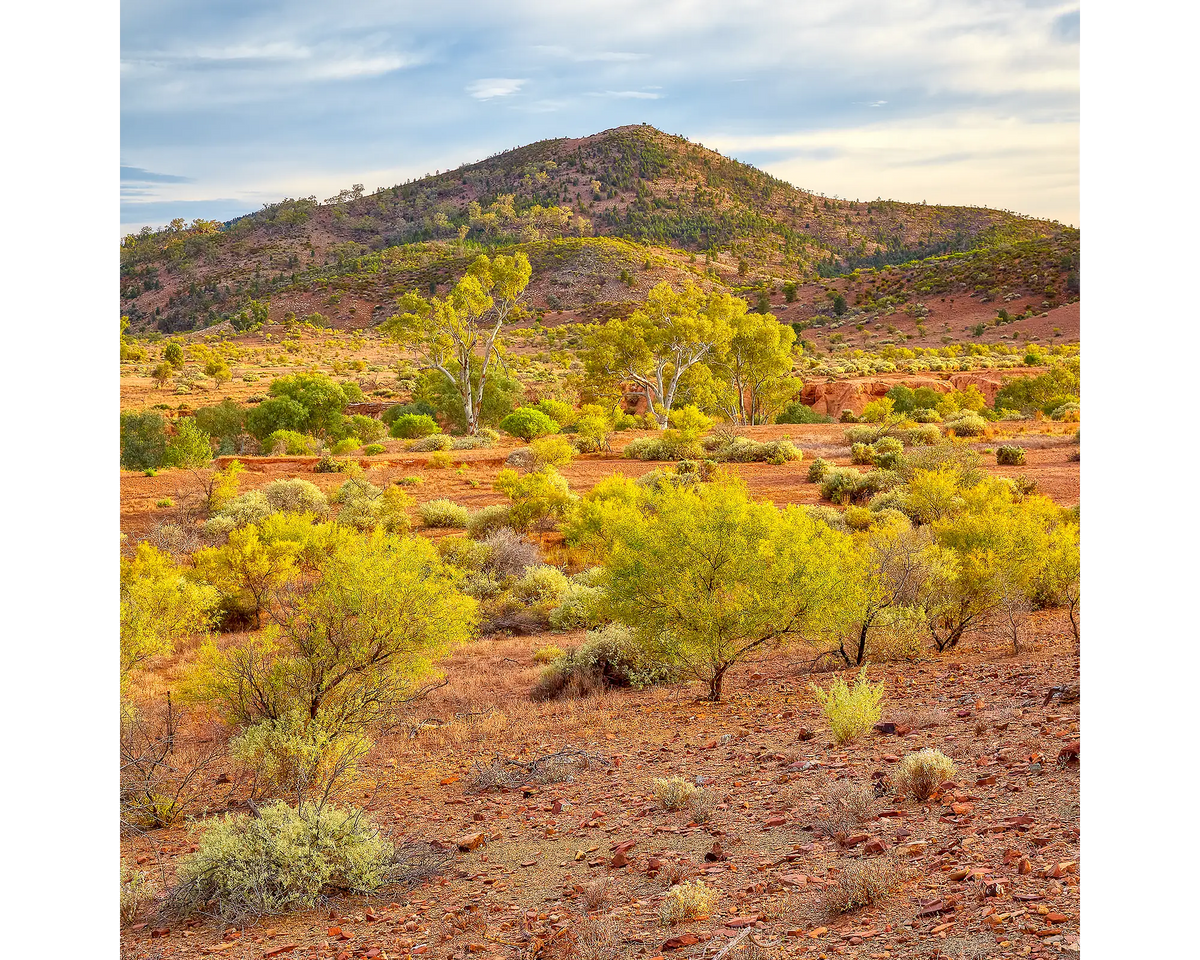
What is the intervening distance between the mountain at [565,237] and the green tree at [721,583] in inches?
2710

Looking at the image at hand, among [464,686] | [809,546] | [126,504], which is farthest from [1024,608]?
[126,504]

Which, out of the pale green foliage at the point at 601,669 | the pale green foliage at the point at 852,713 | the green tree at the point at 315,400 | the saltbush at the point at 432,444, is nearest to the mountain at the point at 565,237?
the green tree at the point at 315,400

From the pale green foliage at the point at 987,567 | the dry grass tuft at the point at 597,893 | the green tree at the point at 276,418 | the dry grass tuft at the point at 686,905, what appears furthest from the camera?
the green tree at the point at 276,418

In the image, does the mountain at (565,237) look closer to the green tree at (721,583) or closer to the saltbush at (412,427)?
the saltbush at (412,427)

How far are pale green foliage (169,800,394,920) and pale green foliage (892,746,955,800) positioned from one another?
3911 mm

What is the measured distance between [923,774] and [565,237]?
107644 mm

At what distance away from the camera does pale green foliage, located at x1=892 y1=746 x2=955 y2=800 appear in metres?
6.63

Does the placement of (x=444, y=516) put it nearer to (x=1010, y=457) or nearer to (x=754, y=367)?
(x=1010, y=457)

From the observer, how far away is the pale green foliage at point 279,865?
6176 mm

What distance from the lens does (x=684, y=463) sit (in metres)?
27.0

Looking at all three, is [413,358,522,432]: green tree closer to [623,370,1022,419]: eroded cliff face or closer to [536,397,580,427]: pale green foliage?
[536,397,580,427]: pale green foliage

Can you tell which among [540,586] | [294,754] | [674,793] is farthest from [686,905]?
[540,586]

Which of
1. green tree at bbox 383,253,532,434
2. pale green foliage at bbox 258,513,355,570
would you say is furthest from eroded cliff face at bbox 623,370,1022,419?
pale green foliage at bbox 258,513,355,570
